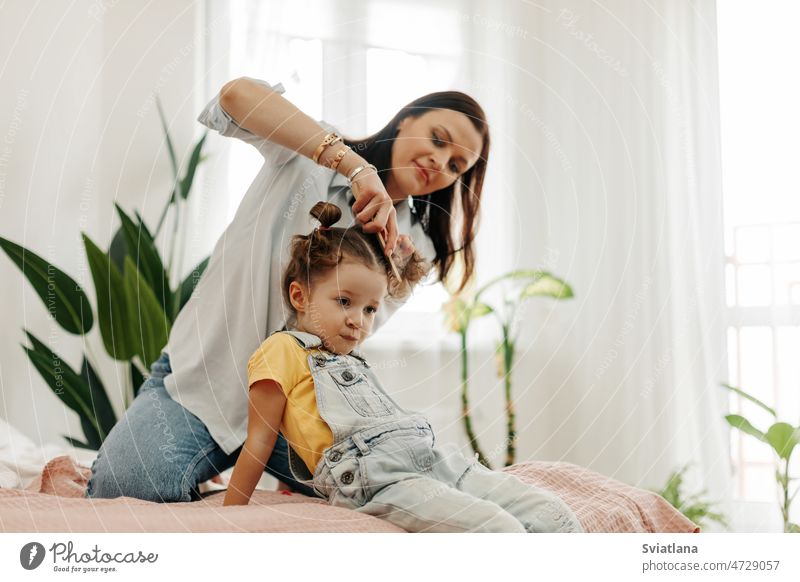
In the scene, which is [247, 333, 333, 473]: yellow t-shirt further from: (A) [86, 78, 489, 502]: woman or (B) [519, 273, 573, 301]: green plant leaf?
(B) [519, 273, 573, 301]: green plant leaf

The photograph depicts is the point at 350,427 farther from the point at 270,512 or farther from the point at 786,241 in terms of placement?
the point at 786,241

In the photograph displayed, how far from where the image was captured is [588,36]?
100 centimetres

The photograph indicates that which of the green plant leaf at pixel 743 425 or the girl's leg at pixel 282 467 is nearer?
the girl's leg at pixel 282 467

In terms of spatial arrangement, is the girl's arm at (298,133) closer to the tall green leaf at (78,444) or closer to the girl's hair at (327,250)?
the girl's hair at (327,250)

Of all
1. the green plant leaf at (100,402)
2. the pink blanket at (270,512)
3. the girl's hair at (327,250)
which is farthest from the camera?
the green plant leaf at (100,402)

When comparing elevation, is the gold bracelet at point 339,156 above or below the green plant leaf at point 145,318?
above

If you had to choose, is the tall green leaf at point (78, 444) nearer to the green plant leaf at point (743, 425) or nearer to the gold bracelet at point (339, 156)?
the gold bracelet at point (339, 156)

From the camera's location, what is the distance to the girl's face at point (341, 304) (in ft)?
2.43

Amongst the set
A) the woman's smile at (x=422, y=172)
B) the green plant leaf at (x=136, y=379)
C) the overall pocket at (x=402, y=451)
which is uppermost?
the woman's smile at (x=422, y=172)

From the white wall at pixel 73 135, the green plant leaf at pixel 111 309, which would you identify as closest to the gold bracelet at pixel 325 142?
the white wall at pixel 73 135

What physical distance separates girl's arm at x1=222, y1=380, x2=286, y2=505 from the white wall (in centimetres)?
43

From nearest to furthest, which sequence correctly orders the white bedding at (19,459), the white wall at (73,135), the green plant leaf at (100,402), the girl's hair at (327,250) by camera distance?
the girl's hair at (327,250) < the white bedding at (19,459) < the white wall at (73,135) < the green plant leaf at (100,402)

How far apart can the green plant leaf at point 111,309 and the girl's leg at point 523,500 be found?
2.26 feet
